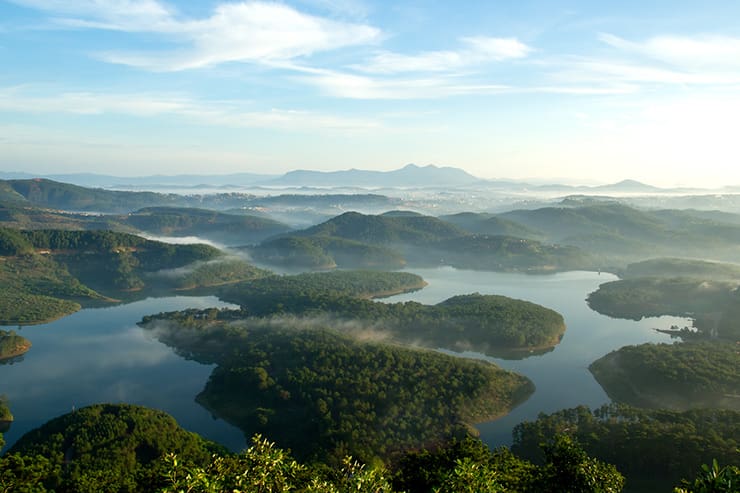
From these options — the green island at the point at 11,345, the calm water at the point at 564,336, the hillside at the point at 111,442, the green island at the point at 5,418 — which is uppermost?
the hillside at the point at 111,442

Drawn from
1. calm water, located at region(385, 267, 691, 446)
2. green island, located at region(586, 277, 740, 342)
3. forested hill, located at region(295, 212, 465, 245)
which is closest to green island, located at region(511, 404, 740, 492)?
calm water, located at region(385, 267, 691, 446)

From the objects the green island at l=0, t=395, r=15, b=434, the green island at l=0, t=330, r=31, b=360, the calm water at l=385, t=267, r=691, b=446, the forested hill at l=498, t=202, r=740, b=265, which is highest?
the forested hill at l=498, t=202, r=740, b=265

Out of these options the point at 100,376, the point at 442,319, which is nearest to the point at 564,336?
the point at 442,319

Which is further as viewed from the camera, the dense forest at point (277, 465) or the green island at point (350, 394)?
the green island at point (350, 394)

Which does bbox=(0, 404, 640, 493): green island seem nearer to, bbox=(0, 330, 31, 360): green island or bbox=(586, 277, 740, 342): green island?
bbox=(0, 330, 31, 360): green island

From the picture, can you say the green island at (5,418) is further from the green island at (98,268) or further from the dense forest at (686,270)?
the dense forest at (686,270)

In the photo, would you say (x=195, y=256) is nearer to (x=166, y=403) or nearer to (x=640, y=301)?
(x=166, y=403)

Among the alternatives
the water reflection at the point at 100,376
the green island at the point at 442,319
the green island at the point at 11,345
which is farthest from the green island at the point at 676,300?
the green island at the point at 11,345
